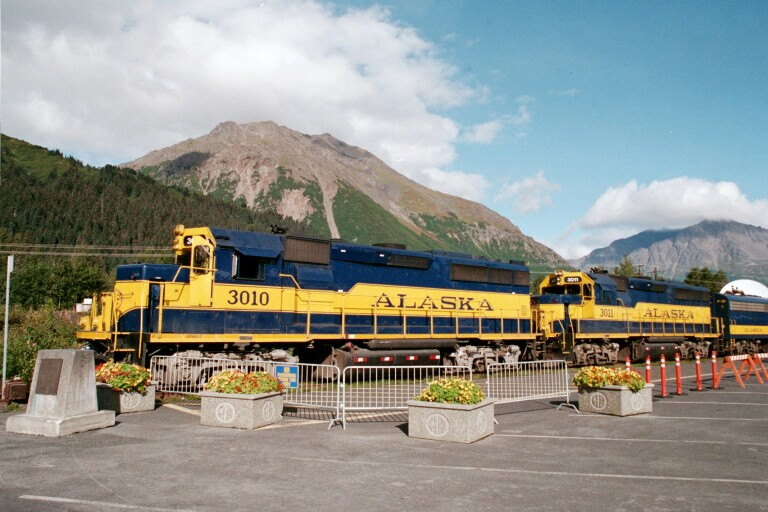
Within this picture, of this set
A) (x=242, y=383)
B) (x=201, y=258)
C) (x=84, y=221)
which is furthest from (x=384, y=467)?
(x=84, y=221)

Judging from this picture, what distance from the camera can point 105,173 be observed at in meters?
165

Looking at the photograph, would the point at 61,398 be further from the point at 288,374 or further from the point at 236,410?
the point at 288,374

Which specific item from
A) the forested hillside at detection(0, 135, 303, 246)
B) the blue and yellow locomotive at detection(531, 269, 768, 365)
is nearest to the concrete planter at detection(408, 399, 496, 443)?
the blue and yellow locomotive at detection(531, 269, 768, 365)

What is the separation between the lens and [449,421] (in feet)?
32.8

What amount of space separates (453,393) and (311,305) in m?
9.01

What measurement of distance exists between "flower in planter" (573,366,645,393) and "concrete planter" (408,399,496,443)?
4.07 meters

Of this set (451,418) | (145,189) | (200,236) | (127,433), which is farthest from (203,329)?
(145,189)

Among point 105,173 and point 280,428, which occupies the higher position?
point 105,173

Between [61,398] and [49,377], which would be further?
[49,377]

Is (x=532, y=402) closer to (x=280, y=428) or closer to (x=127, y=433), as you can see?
(x=280, y=428)

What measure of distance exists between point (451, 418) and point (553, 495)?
3.32 metres

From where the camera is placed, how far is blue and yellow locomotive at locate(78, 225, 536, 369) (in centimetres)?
1559

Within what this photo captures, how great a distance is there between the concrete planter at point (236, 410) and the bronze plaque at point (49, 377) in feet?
8.71

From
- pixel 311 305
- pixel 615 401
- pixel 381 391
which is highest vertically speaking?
pixel 311 305
